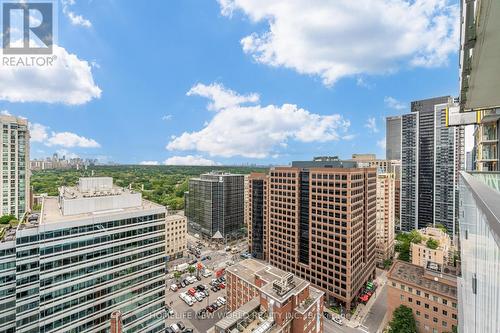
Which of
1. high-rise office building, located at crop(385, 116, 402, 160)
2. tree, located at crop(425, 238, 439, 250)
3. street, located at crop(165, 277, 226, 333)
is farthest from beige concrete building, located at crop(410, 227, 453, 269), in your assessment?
high-rise office building, located at crop(385, 116, 402, 160)

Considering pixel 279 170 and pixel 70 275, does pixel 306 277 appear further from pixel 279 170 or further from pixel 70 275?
pixel 70 275

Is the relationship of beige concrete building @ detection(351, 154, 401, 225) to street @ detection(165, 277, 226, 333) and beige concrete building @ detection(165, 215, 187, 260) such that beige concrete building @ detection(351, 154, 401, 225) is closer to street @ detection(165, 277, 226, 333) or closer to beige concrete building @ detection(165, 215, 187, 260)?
beige concrete building @ detection(165, 215, 187, 260)

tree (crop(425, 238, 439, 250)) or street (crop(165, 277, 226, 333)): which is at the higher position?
tree (crop(425, 238, 439, 250))

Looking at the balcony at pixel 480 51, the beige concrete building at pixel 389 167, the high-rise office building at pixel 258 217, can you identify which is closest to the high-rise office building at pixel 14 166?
the high-rise office building at pixel 258 217

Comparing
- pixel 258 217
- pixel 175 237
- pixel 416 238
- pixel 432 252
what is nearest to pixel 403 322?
pixel 432 252

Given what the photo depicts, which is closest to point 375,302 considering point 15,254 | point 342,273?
point 342,273

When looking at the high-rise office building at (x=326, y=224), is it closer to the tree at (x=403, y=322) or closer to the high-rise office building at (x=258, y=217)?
the high-rise office building at (x=258, y=217)
